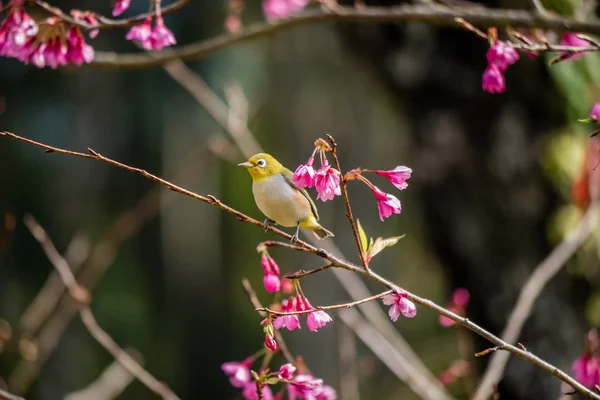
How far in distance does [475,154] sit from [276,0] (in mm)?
1041

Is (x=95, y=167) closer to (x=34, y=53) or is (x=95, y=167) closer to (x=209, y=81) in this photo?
(x=209, y=81)

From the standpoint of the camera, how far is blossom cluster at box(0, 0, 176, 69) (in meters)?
1.48

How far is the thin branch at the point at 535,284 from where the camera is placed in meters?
1.99

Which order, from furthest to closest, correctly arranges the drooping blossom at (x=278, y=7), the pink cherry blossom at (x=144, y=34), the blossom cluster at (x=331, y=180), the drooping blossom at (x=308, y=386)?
the drooping blossom at (x=278, y=7) < the pink cherry blossom at (x=144, y=34) < the drooping blossom at (x=308, y=386) < the blossom cluster at (x=331, y=180)

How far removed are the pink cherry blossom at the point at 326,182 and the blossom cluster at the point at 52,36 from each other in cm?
64

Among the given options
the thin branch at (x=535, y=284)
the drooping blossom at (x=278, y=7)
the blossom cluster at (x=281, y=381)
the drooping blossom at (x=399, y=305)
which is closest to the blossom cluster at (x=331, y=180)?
the drooping blossom at (x=399, y=305)

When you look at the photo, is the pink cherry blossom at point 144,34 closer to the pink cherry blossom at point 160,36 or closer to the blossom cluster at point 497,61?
the pink cherry blossom at point 160,36

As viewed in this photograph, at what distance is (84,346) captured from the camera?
8.45 metres

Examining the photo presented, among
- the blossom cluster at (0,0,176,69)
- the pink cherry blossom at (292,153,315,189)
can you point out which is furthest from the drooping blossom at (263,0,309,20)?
the pink cherry blossom at (292,153,315,189)

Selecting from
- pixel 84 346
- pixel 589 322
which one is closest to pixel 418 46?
pixel 589 322

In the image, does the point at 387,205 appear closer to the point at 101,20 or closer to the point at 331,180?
the point at 331,180

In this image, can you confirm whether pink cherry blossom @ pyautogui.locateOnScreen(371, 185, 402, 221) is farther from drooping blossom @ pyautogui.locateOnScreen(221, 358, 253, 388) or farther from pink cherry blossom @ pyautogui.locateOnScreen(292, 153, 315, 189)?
drooping blossom @ pyautogui.locateOnScreen(221, 358, 253, 388)

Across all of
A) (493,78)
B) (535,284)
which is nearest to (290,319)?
(493,78)

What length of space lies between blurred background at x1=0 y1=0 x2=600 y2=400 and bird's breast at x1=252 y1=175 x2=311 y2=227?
63 centimetres
